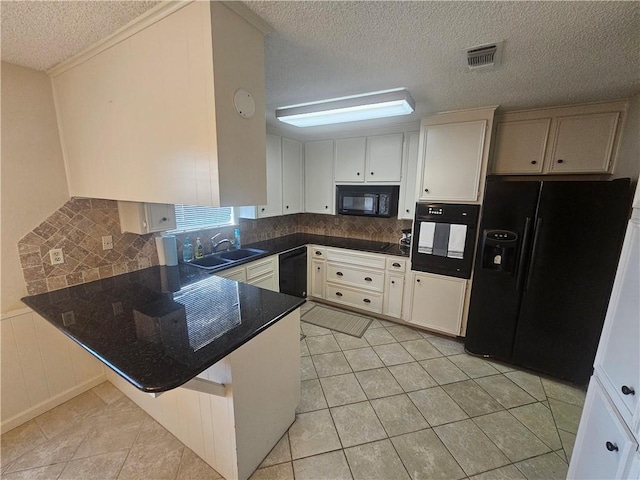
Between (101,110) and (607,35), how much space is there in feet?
8.80

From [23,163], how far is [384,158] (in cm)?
315

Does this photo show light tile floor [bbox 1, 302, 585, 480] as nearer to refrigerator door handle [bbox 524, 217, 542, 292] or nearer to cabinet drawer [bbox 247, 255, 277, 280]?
refrigerator door handle [bbox 524, 217, 542, 292]

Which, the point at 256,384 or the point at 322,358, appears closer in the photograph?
the point at 256,384

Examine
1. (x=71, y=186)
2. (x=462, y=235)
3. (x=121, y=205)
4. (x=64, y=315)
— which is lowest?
(x=64, y=315)

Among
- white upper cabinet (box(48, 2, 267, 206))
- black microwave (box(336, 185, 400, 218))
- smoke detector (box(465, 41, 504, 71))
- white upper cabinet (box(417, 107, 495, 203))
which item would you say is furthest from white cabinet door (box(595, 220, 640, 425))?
black microwave (box(336, 185, 400, 218))

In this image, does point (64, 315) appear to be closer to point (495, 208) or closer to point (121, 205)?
point (121, 205)

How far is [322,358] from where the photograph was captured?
2.54 metres

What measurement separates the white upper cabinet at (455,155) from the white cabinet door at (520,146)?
→ 255 mm

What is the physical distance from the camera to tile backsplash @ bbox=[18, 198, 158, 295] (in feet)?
5.84

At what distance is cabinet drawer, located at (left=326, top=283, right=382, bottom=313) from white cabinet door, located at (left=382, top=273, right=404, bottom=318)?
0.09 metres

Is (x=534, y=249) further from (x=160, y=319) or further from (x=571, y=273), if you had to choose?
(x=160, y=319)

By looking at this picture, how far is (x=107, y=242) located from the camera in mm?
2082

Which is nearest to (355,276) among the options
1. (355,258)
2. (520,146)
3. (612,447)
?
(355,258)

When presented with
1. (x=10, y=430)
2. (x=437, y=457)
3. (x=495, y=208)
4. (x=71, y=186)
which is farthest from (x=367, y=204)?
(x=10, y=430)
